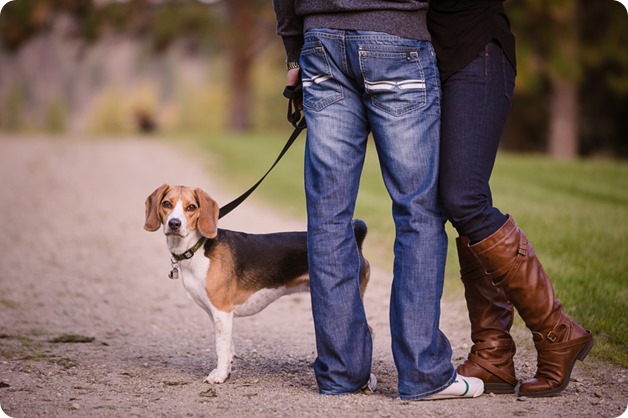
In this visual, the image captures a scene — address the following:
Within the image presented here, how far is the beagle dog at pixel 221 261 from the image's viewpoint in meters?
4.62

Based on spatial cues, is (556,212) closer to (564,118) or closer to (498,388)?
(498,388)

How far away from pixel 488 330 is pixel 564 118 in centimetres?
2166

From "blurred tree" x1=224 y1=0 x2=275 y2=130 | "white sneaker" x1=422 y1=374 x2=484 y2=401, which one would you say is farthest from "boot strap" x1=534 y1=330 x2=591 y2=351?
"blurred tree" x1=224 y1=0 x2=275 y2=130

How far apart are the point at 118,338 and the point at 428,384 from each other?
265 centimetres

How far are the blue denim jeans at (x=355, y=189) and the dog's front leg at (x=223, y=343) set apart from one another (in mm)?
610

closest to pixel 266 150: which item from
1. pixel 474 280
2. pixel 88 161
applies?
pixel 88 161

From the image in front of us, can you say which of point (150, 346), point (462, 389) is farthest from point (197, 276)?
point (462, 389)

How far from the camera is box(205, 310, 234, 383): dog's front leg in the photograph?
180 inches

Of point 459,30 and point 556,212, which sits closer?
point 459,30

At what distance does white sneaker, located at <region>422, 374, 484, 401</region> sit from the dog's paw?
3.77 feet

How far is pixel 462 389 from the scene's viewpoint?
4.13 m

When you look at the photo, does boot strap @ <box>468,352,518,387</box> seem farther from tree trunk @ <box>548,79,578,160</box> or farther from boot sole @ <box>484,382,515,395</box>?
tree trunk @ <box>548,79,578,160</box>

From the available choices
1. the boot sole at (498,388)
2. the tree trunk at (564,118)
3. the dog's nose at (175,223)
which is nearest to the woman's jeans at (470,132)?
the boot sole at (498,388)

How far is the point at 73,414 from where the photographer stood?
3951mm
